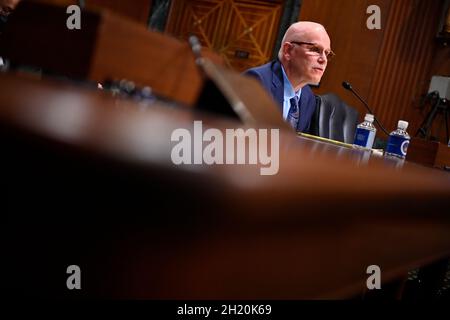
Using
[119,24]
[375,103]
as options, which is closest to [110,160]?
[119,24]

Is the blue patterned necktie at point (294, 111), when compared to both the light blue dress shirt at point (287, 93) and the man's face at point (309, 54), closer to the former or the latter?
the light blue dress shirt at point (287, 93)

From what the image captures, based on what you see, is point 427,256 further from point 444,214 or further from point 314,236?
point 314,236

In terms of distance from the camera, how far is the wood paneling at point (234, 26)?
632 centimetres

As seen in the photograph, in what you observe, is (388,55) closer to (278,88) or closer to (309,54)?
(309,54)

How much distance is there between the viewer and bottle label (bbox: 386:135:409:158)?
190 centimetres

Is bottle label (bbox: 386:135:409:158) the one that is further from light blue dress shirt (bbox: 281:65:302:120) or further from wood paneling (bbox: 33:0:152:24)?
wood paneling (bbox: 33:0:152:24)

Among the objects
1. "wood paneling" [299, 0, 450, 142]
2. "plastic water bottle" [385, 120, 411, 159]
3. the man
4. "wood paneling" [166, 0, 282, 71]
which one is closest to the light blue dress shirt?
the man

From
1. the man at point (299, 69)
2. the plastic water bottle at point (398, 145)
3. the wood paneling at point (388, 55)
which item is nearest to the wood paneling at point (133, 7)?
the wood paneling at point (388, 55)

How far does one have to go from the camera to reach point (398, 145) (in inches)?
75.5

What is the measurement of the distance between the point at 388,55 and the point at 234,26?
213 cm

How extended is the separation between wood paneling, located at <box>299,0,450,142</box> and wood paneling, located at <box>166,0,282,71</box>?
97cm

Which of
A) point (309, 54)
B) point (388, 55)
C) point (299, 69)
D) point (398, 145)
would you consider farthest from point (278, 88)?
point (388, 55)

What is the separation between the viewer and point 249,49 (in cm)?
637

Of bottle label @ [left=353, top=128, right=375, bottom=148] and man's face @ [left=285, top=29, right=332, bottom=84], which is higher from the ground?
man's face @ [left=285, top=29, right=332, bottom=84]
